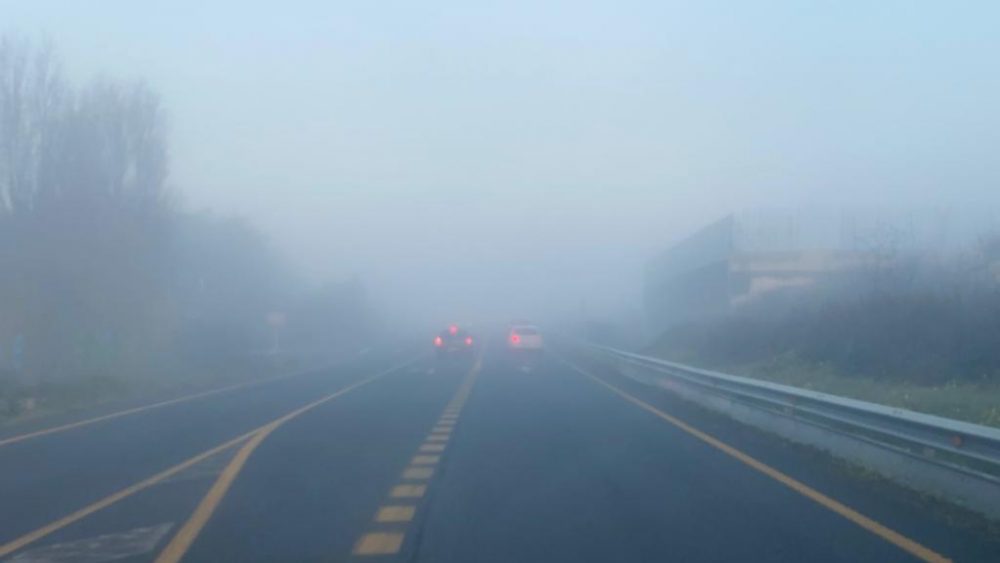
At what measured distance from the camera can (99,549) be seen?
438 inches

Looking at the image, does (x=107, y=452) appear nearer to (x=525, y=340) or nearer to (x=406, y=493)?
(x=406, y=493)

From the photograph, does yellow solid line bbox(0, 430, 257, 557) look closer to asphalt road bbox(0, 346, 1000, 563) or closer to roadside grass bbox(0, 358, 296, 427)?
asphalt road bbox(0, 346, 1000, 563)

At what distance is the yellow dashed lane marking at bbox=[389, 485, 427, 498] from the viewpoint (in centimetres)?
1434

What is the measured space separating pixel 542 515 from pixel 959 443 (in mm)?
4415

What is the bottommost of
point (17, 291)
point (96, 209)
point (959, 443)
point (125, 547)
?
point (125, 547)

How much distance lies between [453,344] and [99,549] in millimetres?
53519

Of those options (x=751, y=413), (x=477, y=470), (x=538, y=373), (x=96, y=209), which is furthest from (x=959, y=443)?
(x=96, y=209)

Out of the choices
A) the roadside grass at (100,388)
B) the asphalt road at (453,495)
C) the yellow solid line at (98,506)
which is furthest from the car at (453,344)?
the yellow solid line at (98,506)

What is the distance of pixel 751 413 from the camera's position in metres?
23.9

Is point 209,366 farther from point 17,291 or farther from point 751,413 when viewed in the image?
point 751,413

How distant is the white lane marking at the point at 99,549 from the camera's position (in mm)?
10695

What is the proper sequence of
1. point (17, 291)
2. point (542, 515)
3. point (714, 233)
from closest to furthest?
point (542, 515)
point (17, 291)
point (714, 233)

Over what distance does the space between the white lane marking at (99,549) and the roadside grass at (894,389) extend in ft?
40.4

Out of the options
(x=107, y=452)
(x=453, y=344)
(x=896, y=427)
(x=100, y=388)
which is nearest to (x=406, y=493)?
(x=896, y=427)
